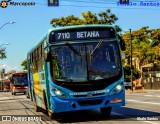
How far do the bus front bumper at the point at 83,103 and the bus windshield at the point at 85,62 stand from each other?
0.68 metres

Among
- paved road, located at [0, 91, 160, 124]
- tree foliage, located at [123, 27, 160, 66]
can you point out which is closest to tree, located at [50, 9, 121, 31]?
tree foliage, located at [123, 27, 160, 66]

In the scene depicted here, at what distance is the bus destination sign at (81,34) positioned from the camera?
15047mm

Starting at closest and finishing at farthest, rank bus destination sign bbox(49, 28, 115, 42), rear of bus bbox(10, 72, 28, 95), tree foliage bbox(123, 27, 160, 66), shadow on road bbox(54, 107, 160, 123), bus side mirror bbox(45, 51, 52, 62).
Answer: bus side mirror bbox(45, 51, 52, 62) → bus destination sign bbox(49, 28, 115, 42) → shadow on road bbox(54, 107, 160, 123) → rear of bus bbox(10, 72, 28, 95) → tree foliage bbox(123, 27, 160, 66)

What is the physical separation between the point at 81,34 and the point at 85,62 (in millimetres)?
1108

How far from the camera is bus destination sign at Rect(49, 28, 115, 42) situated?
1505 cm

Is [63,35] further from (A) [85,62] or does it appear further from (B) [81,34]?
(A) [85,62]

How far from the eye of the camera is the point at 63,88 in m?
14.4

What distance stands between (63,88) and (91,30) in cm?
236

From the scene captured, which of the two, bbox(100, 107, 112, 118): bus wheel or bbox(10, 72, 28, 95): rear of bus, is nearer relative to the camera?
bbox(100, 107, 112, 118): bus wheel

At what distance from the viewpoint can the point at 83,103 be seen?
1456 centimetres

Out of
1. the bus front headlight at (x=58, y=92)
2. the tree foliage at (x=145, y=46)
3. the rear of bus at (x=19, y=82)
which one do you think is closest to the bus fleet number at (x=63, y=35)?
the bus front headlight at (x=58, y=92)

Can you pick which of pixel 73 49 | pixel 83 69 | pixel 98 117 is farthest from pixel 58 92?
pixel 98 117

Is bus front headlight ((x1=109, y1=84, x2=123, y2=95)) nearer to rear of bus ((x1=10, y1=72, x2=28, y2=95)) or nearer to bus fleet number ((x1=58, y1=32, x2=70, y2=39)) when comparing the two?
bus fleet number ((x1=58, y1=32, x2=70, y2=39))

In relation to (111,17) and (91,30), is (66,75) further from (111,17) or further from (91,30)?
(111,17)
